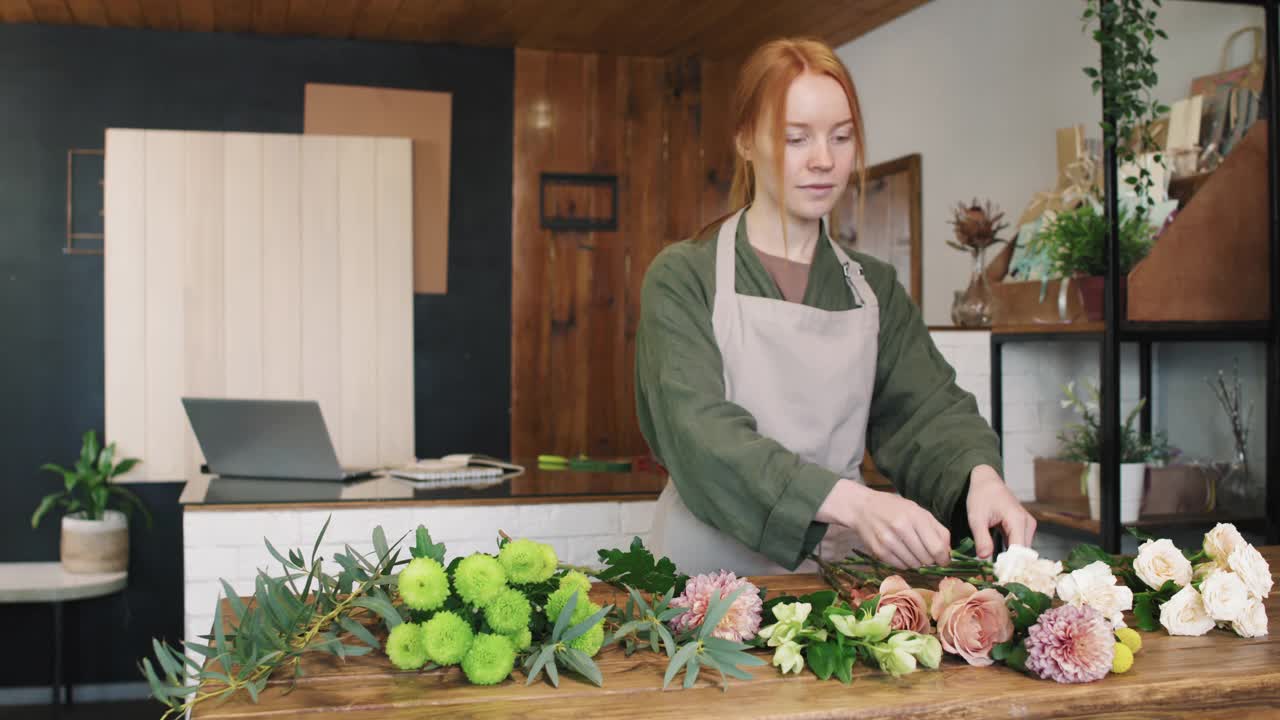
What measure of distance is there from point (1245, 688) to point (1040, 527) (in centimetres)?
229

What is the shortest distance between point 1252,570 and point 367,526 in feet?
6.24

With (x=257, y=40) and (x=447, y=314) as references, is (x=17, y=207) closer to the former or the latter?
(x=257, y=40)

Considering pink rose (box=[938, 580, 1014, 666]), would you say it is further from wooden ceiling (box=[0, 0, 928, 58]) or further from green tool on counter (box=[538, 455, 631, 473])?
wooden ceiling (box=[0, 0, 928, 58])

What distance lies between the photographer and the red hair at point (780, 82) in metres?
1.56

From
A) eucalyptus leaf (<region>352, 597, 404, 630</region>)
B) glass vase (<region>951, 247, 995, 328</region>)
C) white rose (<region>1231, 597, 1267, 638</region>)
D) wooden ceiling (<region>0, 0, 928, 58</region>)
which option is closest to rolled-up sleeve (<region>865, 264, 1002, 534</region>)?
white rose (<region>1231, 597, 1267, 638</region>)

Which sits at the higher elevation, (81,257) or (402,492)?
(81,257)

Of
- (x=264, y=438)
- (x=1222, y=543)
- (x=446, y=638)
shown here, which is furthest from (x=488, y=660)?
(x=264, y=438)

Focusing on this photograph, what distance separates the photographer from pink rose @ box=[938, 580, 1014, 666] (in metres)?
1.07

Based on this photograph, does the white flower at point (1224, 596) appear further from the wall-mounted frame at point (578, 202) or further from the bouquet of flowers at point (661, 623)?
the wall-mounted frame at point (578, 202)

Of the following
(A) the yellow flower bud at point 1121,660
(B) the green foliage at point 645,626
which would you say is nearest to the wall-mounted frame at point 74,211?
(B) the green foliage at point 645,626

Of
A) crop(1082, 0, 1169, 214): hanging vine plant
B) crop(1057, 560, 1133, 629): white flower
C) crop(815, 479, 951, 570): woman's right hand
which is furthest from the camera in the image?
crop(1082, 0, 1169, 214): hanging vine plant

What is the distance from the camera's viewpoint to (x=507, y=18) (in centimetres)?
482

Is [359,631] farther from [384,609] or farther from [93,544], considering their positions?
[93,544]

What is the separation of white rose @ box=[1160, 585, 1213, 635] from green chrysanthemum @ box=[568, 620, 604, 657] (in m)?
0.61
